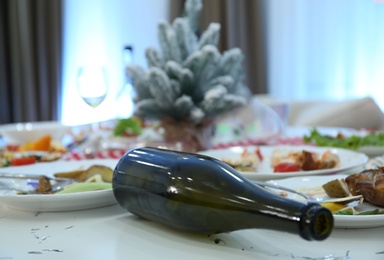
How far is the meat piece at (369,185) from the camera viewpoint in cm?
61

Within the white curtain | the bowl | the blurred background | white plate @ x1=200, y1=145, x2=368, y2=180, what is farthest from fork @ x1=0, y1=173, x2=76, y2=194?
the white curtain

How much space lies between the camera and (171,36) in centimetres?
144

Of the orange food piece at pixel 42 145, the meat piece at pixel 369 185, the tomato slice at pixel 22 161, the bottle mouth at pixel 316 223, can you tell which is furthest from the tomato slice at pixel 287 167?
the orange food piece at pixel 42 145

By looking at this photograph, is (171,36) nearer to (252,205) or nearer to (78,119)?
(252,205)

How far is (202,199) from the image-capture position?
1.77ft

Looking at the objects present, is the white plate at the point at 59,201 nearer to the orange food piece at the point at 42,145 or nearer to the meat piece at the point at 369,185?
the meat piece at the point at 369,185

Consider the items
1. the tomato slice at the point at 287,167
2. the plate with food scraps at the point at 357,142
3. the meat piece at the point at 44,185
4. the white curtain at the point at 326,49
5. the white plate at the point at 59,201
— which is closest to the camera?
the white plate at the point at 59,201

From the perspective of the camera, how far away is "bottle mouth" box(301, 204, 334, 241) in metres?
0.43

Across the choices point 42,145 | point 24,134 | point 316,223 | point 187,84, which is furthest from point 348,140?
point 24,134

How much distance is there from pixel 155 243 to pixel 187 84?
2.77 feet

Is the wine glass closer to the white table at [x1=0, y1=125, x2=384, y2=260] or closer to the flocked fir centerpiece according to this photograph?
the flocked fir centerpiece

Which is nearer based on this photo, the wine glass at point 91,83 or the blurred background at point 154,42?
the wine glass at point 91,83

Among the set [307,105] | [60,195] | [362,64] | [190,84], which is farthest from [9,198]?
[362,64]

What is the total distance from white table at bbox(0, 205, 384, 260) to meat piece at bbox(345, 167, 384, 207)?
0.04 metres
